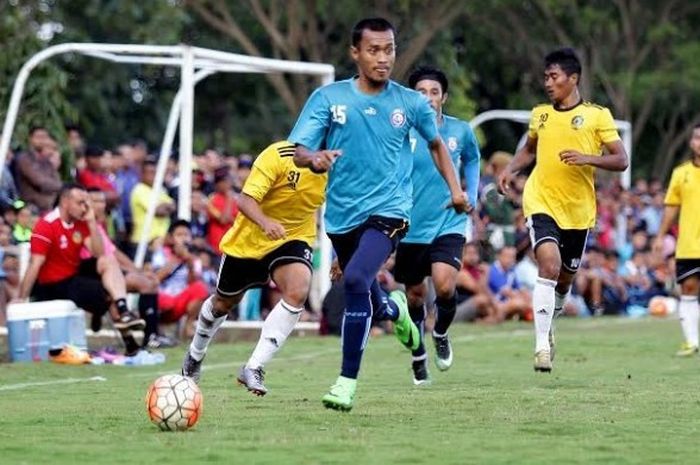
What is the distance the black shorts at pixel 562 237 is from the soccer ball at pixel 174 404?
5400 millimetres

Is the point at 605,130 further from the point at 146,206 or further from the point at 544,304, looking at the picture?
the point at 146,206

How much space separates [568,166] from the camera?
15.6 metres

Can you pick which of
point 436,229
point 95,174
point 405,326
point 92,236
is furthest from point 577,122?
point 95,174

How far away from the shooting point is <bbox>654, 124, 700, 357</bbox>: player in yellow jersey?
1955cm

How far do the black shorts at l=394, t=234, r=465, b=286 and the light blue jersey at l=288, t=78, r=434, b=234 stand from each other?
3.03 m

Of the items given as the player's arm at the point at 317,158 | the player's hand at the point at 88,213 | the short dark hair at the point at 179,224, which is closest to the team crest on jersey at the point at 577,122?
the player's arm at the point at 317,158

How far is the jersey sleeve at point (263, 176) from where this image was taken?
13.0m

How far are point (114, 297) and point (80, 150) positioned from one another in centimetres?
607

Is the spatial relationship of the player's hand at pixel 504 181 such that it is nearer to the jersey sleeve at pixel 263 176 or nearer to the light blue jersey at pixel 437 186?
the light blue jersey at pixel 437 186

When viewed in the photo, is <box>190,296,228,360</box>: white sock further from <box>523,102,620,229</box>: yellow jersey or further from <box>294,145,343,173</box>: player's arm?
<box>523,102,620,229</box>: yellow jersey

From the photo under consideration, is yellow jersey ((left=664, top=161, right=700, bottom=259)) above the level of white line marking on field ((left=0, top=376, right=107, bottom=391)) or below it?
above

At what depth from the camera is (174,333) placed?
74.4 feet

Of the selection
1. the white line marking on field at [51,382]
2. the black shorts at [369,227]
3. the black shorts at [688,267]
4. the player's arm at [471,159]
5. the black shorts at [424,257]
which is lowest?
the white line marking on field at [51,382]

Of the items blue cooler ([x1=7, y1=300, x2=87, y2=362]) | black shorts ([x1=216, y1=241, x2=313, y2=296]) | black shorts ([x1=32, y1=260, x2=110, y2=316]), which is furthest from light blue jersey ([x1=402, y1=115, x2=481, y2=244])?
blue cooler ([x1=7, y1=300, x2=87, y2=362])
